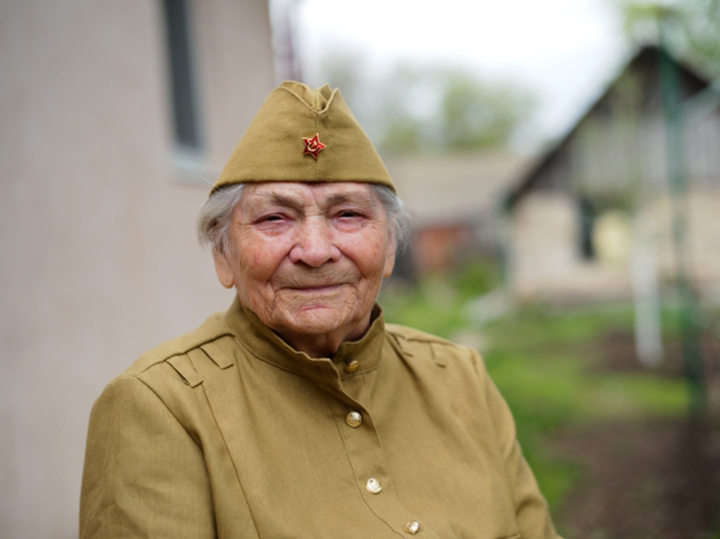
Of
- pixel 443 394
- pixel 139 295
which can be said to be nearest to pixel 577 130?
pixel 139 295

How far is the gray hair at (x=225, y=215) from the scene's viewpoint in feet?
5.76

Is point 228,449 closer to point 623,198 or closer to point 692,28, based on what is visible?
point 692,28

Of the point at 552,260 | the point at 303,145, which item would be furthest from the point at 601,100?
the point at 303,145

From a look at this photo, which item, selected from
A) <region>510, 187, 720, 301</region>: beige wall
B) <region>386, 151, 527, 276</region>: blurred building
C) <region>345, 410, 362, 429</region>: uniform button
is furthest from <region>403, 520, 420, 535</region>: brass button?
<region>386, 151, 527, 276</region>: blurred building

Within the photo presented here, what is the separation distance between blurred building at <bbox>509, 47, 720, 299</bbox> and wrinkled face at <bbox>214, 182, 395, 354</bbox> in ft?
13.4

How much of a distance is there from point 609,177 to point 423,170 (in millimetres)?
24270

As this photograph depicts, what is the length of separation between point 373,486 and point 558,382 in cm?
698

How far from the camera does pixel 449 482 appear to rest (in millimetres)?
1772

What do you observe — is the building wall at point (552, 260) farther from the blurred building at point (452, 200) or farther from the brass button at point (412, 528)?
the brass button at point (412, 528)

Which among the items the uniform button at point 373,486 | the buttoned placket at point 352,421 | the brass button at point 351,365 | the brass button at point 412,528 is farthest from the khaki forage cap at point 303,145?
the brass button at point 412,528

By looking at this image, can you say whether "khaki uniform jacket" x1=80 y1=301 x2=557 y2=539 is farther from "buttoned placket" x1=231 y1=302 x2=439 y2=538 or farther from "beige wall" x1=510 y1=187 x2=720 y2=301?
"beige wall" x1=510 y1=187 x2=720 y2=301

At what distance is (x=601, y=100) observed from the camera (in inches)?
474

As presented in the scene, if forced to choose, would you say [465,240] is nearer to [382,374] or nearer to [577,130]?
[577,130]

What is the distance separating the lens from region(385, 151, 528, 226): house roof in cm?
3122
